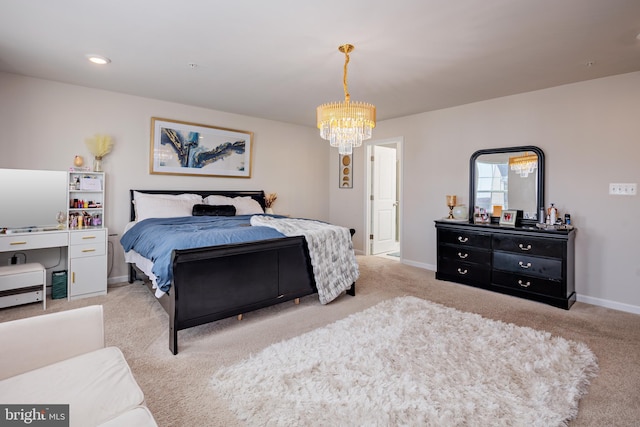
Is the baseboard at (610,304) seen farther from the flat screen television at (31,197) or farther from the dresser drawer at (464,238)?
the flat screen television at (31,197)

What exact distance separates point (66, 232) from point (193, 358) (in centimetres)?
229

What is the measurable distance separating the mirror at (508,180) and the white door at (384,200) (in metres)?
1.88

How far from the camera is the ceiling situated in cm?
219

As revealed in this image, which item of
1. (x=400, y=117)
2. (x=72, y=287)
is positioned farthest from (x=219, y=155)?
(x=400, y=117)

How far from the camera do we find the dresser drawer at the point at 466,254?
12.9 feet

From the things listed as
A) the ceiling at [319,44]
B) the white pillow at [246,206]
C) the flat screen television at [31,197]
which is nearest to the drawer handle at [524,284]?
the ceiling at [319,44]

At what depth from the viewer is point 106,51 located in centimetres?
287

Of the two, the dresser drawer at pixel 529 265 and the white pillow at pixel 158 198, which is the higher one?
the white pillow at pixel 158 198

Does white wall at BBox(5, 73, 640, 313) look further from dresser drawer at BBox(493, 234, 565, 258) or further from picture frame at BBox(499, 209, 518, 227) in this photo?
dresser drawer at BBox(493, 234, 565, 258)

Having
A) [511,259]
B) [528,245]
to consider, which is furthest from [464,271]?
[528,245]

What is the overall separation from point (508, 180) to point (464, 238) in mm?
944

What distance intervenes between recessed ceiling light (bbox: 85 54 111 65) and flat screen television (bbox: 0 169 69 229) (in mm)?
1381

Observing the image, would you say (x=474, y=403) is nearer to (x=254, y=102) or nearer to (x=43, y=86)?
(x=254, y=102)

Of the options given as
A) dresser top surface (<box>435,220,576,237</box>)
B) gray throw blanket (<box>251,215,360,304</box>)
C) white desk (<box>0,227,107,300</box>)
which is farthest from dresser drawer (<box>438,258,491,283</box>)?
white desk (<box>0,227,107,300</box>)
